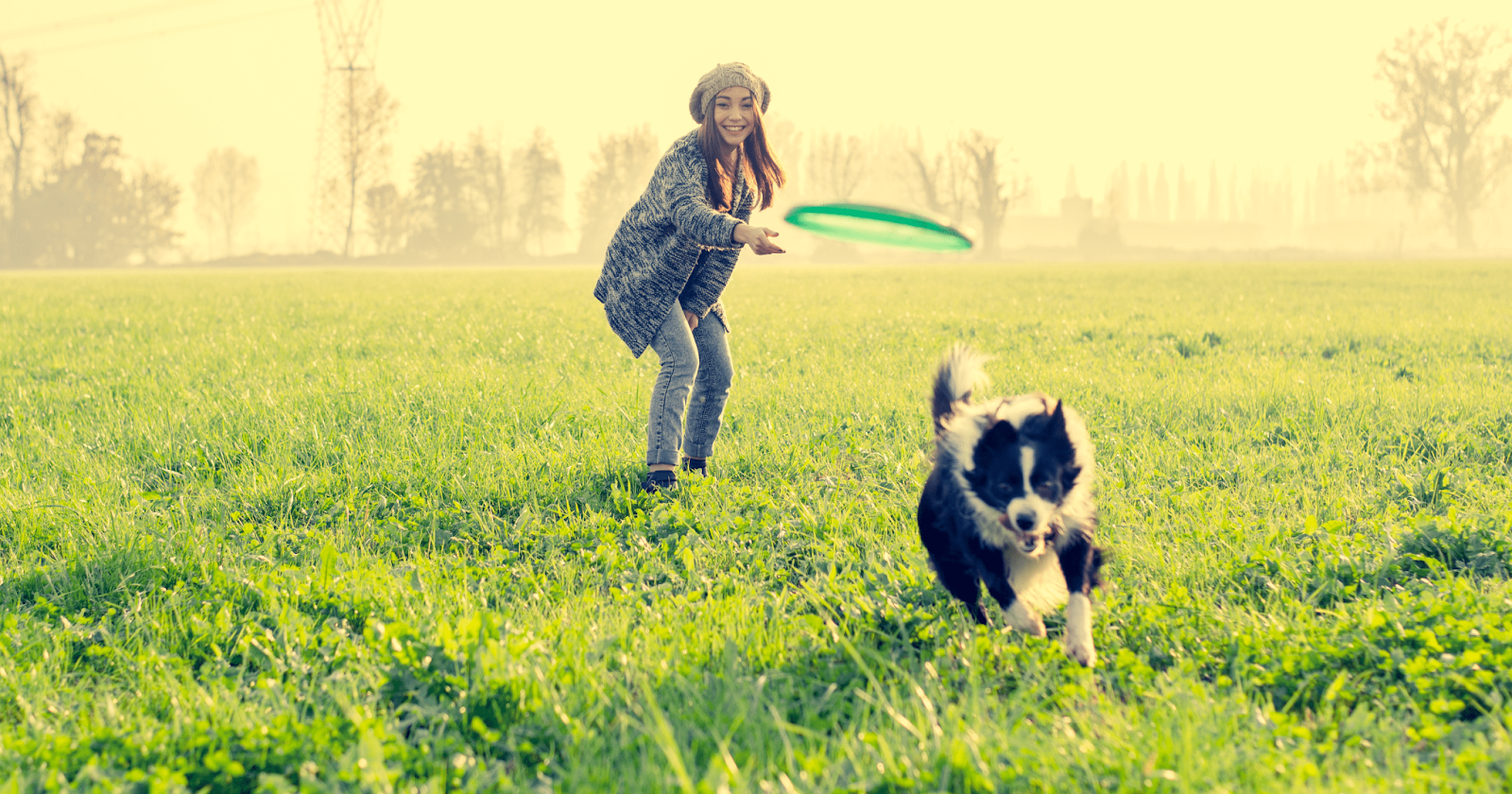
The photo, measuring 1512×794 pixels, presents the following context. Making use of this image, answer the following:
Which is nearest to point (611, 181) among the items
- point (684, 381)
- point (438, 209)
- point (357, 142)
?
point (438, 209)

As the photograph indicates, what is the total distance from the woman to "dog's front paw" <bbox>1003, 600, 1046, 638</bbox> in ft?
6.38

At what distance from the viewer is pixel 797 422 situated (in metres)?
6.24

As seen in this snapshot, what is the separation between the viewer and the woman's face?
4332 mm

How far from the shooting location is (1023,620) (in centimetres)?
311

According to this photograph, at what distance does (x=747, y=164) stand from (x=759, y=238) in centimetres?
91

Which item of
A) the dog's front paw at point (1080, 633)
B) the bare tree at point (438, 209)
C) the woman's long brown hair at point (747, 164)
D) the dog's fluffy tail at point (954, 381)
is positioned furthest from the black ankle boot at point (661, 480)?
the bare tree at point (438, 209)

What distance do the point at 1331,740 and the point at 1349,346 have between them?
9183mm

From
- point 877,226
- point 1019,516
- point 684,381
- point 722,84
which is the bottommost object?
point 1019,516

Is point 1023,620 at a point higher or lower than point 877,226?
lower

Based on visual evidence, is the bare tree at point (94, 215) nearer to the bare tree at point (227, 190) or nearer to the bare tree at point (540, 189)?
the bare tree at point (227, 190)

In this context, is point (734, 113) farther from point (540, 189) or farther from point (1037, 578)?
point (540, 189)

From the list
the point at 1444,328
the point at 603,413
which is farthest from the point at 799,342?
the point at 1444,328

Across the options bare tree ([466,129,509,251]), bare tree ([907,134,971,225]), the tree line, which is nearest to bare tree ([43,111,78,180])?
the tree line

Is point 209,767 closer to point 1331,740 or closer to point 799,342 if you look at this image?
point 1331,740
